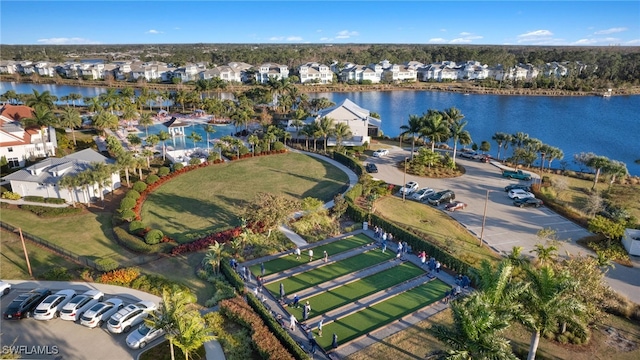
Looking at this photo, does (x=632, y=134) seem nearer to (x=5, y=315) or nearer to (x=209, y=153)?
(x=209, y=153)

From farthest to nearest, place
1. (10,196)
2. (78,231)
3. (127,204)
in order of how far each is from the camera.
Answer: (10,196), (127,204), (78,231)

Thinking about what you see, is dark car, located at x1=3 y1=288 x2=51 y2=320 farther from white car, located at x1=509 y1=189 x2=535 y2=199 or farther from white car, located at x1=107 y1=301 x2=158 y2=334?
white car, located at x1=509 y1=189 x2=535 y2=199

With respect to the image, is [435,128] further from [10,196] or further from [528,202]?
[10,196]

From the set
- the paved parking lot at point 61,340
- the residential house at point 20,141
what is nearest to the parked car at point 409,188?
the paved parking lot at point 61,340

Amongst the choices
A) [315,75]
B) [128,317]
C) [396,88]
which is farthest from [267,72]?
[128,317]

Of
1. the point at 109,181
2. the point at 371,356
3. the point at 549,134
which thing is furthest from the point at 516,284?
the point at 549,134

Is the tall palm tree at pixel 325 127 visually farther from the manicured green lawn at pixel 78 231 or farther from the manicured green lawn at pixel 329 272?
the manicured green lawn at pixel 78 231

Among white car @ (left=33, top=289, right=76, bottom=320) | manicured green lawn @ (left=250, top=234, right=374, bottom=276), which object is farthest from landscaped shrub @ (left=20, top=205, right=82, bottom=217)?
manicured green lawn @ (left=250, top=234, right=374, bottom=276)
